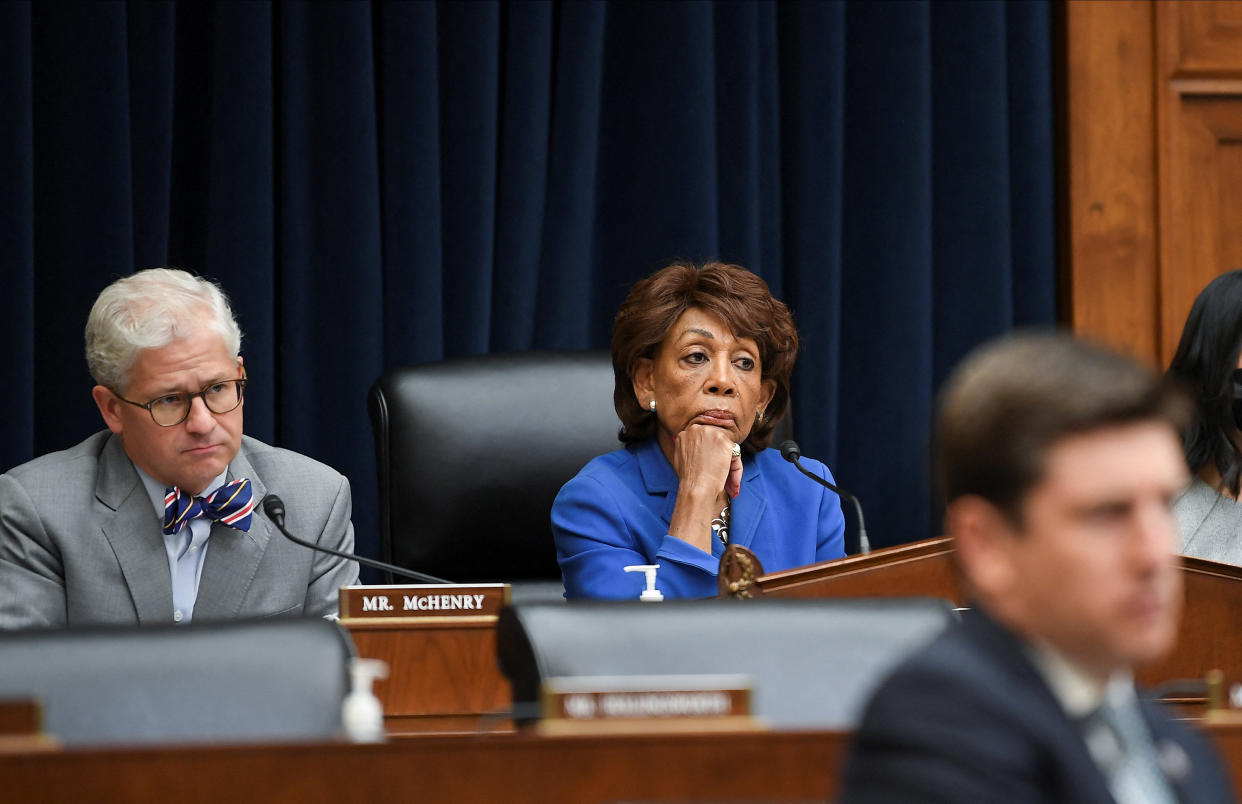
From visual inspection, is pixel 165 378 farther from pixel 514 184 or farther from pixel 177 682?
pixel 177 682

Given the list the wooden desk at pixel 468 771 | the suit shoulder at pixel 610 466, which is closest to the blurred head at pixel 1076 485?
the wooden desk at pixel 468 771

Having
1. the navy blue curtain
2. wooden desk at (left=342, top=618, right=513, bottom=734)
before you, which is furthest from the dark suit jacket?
the navy blue curtain

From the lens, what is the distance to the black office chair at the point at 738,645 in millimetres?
1157

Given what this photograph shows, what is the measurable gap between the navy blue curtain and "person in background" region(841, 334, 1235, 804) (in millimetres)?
2535

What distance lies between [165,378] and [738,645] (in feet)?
4.83

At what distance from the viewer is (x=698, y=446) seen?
8.29 feet

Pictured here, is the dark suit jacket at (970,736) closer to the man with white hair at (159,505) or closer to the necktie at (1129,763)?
the necktie at (1129,763)

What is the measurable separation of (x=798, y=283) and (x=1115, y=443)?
2750 mm

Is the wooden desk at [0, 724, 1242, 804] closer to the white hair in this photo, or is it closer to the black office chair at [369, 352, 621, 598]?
the white hair

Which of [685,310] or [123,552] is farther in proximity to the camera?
[685,310]

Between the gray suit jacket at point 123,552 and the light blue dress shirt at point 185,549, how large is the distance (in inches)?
0.7

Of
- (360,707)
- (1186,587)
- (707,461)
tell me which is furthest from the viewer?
(707,461)

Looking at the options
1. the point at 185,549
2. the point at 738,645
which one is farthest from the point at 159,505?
the point at 738,645

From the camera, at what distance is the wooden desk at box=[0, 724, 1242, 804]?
3.34 ft
